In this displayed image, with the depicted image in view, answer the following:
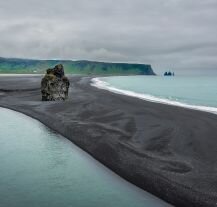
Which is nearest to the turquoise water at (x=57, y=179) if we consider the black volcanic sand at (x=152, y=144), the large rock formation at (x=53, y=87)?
the black volcanic sand at (x=152, y=144)

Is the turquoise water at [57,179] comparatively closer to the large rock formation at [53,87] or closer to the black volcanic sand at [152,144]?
the black volcanic sand at [152,144]

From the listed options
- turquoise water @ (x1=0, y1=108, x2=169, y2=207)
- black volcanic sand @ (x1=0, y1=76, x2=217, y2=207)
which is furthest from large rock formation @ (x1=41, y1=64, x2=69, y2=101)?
turquoise water @ (x1=0, y1=108, x2=169, y2=207)

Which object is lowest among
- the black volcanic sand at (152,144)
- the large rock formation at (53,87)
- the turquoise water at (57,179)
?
the turquoise water at (57,179)

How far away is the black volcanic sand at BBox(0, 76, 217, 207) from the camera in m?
18.1

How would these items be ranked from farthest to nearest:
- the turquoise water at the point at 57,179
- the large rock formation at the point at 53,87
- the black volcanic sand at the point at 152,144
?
the large rock formation at the point at 53,87 → the black volcanic sand at the point at 152,144 → the turquoise water at the point at 57,179

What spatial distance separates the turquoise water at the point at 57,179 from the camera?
16.9m

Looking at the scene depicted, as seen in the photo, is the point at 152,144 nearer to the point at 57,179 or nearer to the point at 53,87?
the point at 57,179

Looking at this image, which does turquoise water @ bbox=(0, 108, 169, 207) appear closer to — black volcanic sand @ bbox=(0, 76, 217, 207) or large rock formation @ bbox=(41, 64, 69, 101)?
black volcanic sand @ bbox=(0, 76, 217, 207)

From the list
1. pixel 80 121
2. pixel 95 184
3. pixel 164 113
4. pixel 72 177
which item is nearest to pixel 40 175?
pixel 72 177

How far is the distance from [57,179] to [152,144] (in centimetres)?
840

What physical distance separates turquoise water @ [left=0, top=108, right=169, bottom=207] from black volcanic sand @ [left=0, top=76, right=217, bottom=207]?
2.93 feet

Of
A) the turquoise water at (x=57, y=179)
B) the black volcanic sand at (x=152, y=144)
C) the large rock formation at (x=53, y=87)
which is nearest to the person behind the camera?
the turquoise water at (x=57, y=179)

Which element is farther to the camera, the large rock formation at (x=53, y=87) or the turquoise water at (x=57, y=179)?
the large rock formation at (x=53, y=87)

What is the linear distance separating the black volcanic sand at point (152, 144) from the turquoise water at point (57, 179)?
892 millimetres
